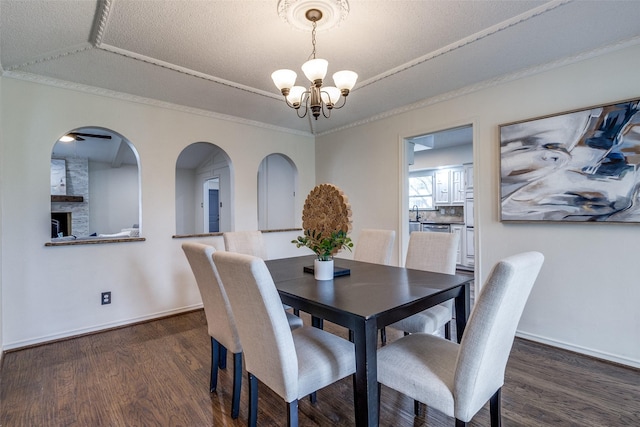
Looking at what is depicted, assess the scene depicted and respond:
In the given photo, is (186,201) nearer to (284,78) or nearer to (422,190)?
(422,190)

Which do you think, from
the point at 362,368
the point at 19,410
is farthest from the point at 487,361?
the point at 19,410

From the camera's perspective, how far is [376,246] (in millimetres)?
2770

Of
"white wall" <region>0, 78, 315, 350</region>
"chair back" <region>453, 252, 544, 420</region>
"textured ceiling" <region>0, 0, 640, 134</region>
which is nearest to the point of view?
"chair back" <region>453, 252, 544, 420</region>

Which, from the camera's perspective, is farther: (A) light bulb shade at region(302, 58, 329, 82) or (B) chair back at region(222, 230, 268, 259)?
(B) chair back at region(222, 230, 268, 259)

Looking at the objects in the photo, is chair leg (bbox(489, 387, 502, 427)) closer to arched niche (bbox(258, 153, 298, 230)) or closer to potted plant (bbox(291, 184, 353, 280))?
potted plant (bbox(291, 184, 353, 280))

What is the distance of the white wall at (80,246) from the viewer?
2617 mm

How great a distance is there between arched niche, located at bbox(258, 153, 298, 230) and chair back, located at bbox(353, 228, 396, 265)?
9.18 feet

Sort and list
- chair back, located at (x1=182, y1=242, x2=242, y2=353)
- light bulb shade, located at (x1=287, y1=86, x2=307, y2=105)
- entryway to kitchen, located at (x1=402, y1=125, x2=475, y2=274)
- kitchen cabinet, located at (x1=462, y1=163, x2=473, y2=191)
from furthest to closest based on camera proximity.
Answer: kitchen cabinet, located at (x1=462, y1=163, x2=473, y2=191) → entryway to kitchen, located at (x1=402, y1=125, x2=475, y2=274) → light bulb shade, located at (x1=287, y1=86, x2=307, y2=105) → chair back, located at (x1=182, y1=242, x2=242, y2=353)

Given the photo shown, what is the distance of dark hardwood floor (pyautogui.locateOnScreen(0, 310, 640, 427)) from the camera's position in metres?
1.72

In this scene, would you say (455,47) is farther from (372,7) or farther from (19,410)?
(19,410)

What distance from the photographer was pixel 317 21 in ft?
6.50

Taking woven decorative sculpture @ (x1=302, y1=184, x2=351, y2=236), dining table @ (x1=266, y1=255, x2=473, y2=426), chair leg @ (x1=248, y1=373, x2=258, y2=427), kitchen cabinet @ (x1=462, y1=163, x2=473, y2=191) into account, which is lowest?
chair leg @ (x1=248, y1=373, x2=258, y2=427)

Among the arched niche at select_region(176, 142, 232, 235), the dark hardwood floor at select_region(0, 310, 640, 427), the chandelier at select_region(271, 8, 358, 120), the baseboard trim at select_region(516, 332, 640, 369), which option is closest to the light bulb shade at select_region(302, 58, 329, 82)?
the chandelier at select_region(271, 8, 358, 120)

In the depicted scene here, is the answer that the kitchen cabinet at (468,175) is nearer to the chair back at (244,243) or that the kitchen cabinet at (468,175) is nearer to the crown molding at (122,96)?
the crown molding at (122,96)
